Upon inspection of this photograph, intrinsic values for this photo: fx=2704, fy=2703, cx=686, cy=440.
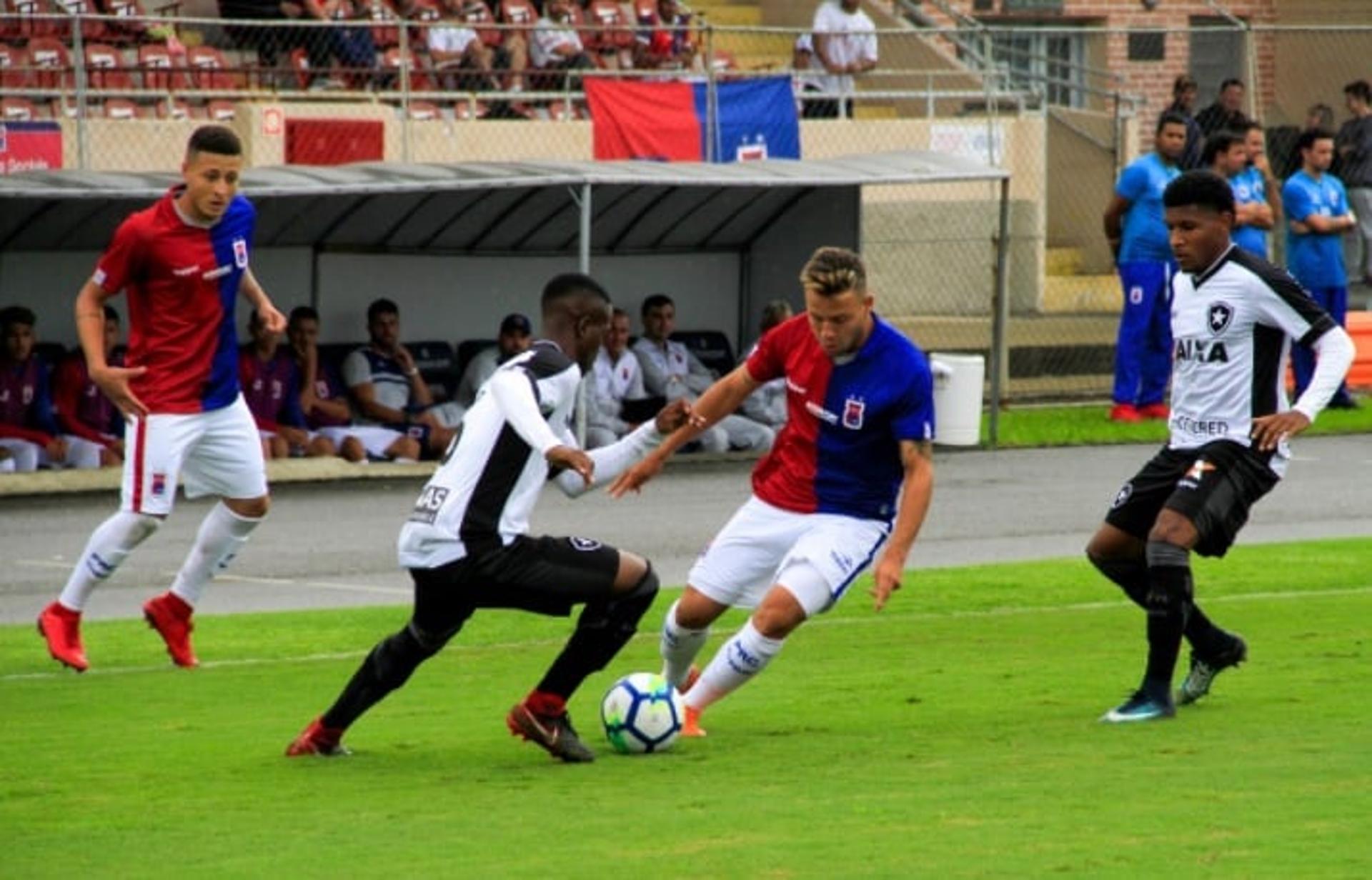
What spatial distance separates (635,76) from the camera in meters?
27.8

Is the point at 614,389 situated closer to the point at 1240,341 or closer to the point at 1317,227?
the point at 1317,227

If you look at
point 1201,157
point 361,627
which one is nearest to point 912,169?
point 1201,157

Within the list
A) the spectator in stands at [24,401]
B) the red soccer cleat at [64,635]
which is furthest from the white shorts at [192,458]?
the spectator in stands at [24,401]

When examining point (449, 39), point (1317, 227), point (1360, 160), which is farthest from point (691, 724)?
point (1360, 160)

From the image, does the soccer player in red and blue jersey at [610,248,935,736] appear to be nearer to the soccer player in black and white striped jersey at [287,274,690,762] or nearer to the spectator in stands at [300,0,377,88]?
the soccer player in black and white striped jersey at [287,274,690,762]

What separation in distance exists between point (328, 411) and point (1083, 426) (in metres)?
7.17

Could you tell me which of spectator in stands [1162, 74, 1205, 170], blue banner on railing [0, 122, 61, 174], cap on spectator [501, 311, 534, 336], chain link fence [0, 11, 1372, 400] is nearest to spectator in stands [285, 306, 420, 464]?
cap on spectator [501, 311, 534, 336]

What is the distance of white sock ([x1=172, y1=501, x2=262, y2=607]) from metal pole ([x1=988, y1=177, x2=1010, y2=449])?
12059mm

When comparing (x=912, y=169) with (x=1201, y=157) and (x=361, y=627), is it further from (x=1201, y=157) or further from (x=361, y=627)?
(x=361, y=627)

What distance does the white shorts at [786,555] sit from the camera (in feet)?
31.0

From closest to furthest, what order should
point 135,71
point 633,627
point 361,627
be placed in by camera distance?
point 633,627, point 361,627, point 135,71

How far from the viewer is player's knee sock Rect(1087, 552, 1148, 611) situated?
1053 centimetres

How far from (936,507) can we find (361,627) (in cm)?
699

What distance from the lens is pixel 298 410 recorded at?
21.1m
